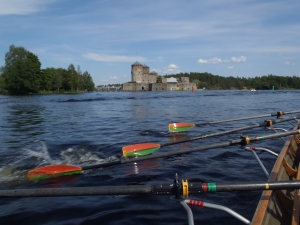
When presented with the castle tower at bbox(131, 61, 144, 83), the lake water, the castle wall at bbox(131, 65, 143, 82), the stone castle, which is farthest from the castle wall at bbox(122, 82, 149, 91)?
the lake water

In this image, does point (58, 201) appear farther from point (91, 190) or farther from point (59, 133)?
point (59, 133)

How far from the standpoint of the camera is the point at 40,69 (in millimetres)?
70812

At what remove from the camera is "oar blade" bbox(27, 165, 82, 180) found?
5.65 metres

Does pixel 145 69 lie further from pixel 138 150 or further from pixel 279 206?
pixel 279 206

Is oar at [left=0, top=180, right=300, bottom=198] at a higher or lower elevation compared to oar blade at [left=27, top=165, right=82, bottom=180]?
higher

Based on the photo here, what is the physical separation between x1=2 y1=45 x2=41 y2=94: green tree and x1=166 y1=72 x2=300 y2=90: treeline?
11454 cm

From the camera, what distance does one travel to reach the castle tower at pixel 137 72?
134m

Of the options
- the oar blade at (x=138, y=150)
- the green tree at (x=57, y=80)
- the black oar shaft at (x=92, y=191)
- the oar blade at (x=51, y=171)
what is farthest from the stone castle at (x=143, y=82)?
the black oar shaft at (x=92, y=191)

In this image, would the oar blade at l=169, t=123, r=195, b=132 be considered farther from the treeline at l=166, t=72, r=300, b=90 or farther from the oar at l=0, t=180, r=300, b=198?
the treeline at l=166, t=72, r=300, b=90

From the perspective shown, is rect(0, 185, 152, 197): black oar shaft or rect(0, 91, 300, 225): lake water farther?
rect(0, 91, 300, 225): lake water

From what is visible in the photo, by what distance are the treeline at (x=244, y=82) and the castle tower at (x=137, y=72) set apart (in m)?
45.7

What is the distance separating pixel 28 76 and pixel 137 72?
74.8 metres

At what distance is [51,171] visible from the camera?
5719 mm

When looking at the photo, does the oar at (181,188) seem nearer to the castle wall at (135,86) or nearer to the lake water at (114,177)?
the lake water at (114,177)
